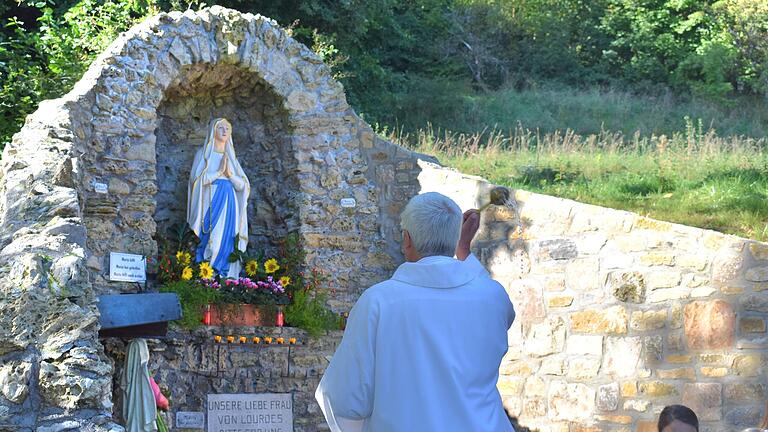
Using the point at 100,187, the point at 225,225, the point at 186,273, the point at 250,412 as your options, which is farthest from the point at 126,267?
the point at 250,412

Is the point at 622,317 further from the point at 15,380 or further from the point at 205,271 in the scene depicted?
the point at 15,380

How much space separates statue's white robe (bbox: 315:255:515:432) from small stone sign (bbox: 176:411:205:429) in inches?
229

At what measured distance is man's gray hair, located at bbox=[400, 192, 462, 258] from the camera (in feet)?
11.0

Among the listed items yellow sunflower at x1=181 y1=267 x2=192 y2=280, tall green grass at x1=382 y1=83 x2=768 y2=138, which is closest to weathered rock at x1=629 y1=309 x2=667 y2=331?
yellow sunflower at x1=181 y1=267 x2=192 y2=280

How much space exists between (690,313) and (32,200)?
452 cm

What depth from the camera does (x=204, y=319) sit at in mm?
9031

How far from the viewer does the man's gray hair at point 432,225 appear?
3.36 metres

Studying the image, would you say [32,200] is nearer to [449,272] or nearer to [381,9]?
[449,272]

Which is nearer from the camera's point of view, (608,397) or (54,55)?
(608,397)

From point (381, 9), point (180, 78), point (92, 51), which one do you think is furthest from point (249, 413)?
point (381, 9)

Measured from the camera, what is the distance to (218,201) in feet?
31.7

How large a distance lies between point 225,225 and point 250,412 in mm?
1618

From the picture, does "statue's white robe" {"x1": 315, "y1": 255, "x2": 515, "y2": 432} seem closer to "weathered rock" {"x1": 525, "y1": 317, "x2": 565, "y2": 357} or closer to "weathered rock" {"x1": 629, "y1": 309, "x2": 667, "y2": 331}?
"weathered rock" {"x1": 629, "y1": 309, "x2": 667, "y2": 331}

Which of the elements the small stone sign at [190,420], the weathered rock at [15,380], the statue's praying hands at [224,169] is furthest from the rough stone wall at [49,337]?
the statue's praying hands at [224,169]
